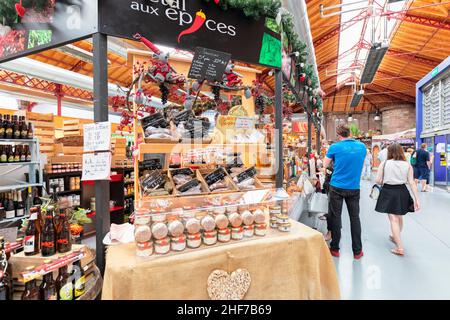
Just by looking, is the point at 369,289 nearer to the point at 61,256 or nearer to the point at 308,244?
the point at 308,244

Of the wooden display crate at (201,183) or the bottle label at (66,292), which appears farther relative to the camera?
the wooden display crate at (201,183)

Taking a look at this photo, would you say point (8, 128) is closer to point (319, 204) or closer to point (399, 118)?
point (319, 204)

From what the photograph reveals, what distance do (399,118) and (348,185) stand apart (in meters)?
22.7

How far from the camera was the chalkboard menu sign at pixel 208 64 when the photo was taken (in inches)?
75.3

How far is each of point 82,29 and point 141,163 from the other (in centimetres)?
100

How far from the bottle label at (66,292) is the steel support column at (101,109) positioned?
1.08ft

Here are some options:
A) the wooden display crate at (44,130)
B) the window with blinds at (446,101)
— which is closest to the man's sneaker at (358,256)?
the wooden display crate at (44,130)

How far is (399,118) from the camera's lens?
21.2 m

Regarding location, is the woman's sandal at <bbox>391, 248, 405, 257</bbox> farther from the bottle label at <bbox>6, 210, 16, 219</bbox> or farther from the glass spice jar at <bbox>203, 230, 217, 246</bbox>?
the bottle label at <bbox>6, 210, 16, 219</bbox>

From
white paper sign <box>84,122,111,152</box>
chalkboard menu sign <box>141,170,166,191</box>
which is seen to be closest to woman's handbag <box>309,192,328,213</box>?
chalkboard menu sign <box>141,170,166,191</box>

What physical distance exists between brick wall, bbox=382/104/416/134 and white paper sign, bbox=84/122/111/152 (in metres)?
24.9

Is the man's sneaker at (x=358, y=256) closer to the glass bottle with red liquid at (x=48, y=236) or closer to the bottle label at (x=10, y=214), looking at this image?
the glass bottle with red liquid at (x=48, y=236)

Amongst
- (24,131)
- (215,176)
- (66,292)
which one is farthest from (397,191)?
(24,131)
